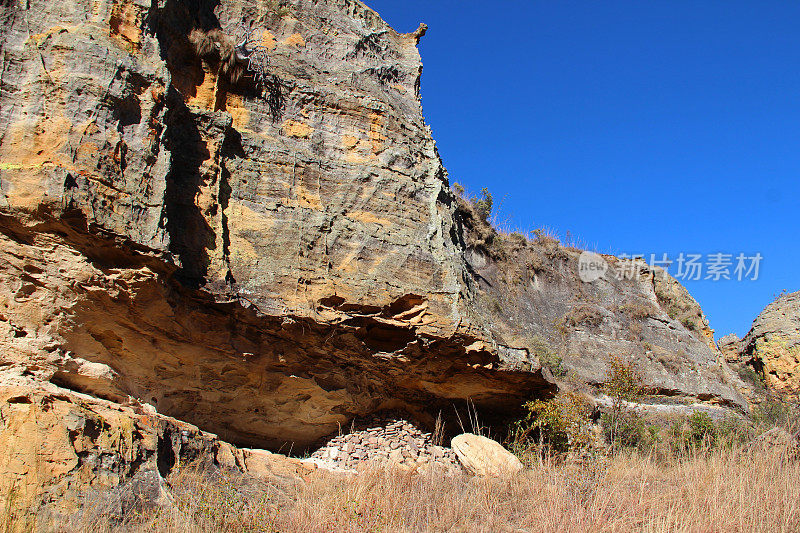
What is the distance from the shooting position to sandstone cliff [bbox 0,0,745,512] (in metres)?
6.05

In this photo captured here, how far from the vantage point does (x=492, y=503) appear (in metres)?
6.57

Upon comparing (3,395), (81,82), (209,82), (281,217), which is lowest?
(3,395)

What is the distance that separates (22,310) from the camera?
6.05 meters

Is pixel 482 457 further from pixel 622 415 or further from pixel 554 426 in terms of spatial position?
pixel 622 415

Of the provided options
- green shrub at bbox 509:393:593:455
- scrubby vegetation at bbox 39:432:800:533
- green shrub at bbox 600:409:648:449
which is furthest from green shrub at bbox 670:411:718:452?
scrubby vegetation at bbox 39:432:800:533

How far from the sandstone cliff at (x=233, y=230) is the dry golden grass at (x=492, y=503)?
1024 millimetres

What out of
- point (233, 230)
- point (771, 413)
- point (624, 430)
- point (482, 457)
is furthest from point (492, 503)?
point (771, 413)

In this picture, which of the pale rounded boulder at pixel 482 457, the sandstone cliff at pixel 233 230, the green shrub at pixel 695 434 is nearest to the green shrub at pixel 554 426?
the sandstone cliff at pixel 233 230

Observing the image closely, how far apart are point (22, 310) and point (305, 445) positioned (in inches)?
178

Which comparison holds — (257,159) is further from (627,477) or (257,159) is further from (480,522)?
(627,477)

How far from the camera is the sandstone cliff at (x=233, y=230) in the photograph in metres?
6.05

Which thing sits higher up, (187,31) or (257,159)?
(187,31)

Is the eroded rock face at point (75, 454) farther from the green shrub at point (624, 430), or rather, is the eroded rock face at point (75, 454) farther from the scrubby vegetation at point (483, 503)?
the green shrub at point (624, 430)

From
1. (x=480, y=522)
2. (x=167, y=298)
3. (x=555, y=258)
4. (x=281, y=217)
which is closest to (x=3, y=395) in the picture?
(x=167, y=298)
